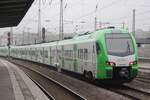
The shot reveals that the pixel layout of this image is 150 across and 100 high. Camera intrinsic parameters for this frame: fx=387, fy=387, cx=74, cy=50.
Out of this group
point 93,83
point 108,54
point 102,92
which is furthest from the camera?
point 93,83

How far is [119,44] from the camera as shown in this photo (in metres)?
19.9

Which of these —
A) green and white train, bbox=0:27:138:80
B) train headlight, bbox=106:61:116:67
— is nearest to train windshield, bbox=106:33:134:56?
green and white train, bbox=0:27:138:80

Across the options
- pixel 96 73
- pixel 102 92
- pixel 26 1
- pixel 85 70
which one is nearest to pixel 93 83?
pixel 85 70

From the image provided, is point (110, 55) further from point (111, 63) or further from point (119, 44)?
point (119, 44)

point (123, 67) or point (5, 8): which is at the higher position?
point (5, 8)

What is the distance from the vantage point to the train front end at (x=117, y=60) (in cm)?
1912

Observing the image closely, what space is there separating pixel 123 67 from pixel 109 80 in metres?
0.99

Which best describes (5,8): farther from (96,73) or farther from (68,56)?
(96,73)

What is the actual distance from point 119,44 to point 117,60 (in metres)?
1.05

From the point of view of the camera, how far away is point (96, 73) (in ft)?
64.3

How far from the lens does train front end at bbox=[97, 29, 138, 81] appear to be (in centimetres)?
1912

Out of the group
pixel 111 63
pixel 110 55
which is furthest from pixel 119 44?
pixel 111 63

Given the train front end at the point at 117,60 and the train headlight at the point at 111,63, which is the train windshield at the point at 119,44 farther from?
the train headlight at the point at 111,63

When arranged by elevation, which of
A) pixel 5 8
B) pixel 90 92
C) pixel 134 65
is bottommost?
pixel 90 92
